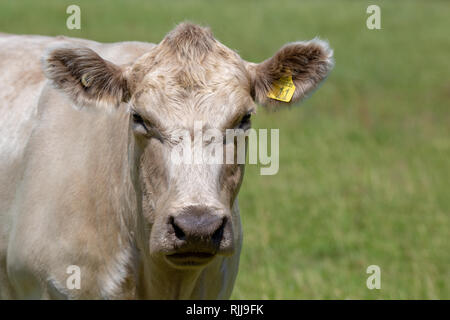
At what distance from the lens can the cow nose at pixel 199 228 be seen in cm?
351

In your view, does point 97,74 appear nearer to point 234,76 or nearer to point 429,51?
point 234,76

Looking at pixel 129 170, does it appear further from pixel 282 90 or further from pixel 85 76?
pixel 282 90

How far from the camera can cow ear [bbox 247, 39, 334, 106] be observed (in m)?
4.36

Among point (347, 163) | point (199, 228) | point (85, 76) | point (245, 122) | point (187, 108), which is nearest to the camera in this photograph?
point (199, 228)

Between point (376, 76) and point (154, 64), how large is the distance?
14.2 metres

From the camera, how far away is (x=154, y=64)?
4164 millimetres

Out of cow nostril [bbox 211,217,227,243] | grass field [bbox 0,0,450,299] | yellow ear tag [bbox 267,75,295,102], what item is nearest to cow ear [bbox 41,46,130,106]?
yellow ear tag [bbox 267,75,295,102]

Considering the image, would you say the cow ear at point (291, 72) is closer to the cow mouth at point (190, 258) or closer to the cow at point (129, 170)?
the cow at point (129, 170)

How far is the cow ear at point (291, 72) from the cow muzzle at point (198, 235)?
1001mm

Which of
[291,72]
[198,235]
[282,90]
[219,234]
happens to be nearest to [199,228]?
[198,235]

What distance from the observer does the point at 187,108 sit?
3.90 meters

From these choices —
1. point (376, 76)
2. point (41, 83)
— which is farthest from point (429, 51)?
point (41, 83)

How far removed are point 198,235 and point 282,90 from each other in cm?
123

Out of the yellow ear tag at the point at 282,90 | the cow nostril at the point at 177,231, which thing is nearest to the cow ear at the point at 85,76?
the yellow ear tag at the point at 282,90
